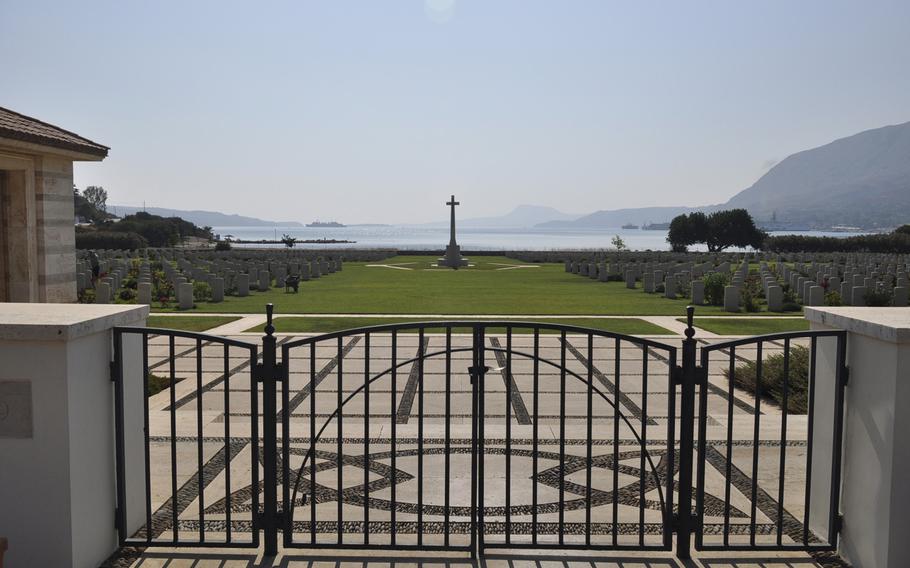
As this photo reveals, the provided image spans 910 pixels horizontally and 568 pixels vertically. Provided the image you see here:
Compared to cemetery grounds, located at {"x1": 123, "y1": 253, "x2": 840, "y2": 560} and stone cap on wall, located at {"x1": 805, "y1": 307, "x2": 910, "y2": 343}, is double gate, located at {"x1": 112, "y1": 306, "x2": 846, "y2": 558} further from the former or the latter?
stone cap on wall, located at {"x1": 805, "y1": 307, "x2": 910, "y2": 343}

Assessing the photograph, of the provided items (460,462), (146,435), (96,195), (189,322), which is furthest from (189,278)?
(96,195)

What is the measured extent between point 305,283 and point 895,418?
29.9 m

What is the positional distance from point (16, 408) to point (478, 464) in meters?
2.77

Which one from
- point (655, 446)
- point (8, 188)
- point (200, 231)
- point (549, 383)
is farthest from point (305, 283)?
point (200, 231)

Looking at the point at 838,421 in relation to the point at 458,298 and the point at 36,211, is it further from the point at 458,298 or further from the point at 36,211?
the point at 458,298

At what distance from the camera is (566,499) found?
5.38 meters

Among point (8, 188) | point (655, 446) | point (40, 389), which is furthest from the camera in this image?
point (8, 188)

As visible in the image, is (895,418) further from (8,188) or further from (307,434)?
(8,188)

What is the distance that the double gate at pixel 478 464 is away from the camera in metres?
4.38

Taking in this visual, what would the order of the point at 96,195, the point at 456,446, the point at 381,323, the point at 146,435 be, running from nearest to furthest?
the point at 146,435, the point at 456,446, the point at 381,323, the point at 96,195

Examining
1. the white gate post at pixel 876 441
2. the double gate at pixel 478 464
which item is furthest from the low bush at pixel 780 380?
the white gate post at pixel 876 441

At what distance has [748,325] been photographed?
17125 millimetres

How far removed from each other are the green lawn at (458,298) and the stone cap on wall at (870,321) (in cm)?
1447

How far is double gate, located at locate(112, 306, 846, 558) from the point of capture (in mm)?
4375
